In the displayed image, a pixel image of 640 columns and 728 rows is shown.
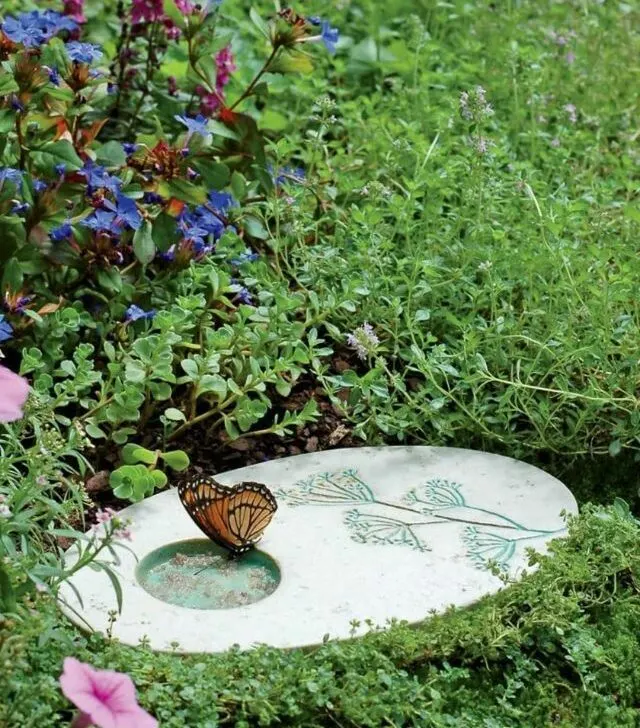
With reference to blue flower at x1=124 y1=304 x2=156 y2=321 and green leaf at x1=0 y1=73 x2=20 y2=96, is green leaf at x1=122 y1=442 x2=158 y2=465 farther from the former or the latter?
green leaf at x1=0 y1=73 x2=20 y2=96

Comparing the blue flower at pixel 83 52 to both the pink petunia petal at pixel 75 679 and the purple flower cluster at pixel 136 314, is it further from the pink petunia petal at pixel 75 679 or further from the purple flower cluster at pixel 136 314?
the pink petunia petal at pixel 75 679

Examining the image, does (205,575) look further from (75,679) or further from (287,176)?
(287,176)

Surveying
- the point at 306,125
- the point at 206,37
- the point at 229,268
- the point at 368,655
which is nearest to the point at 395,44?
the point at 306,125

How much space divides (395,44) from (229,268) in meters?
1.80

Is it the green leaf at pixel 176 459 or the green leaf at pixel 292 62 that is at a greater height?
the green leaf at pixel 292 62

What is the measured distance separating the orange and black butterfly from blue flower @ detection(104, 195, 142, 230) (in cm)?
79

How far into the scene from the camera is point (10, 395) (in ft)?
6.81

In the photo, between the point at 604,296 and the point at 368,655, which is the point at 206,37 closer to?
the point at 604,296

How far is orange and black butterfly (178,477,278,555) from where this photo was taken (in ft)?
9.00

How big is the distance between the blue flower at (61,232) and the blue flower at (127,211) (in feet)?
0.35

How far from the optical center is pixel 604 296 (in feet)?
10.6

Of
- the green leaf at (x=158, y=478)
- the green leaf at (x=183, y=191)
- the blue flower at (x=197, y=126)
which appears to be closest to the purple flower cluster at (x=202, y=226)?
the green leaf at (x=183, y=191)

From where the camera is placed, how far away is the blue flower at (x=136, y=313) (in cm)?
325

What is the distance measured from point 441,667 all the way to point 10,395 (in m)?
1.05
